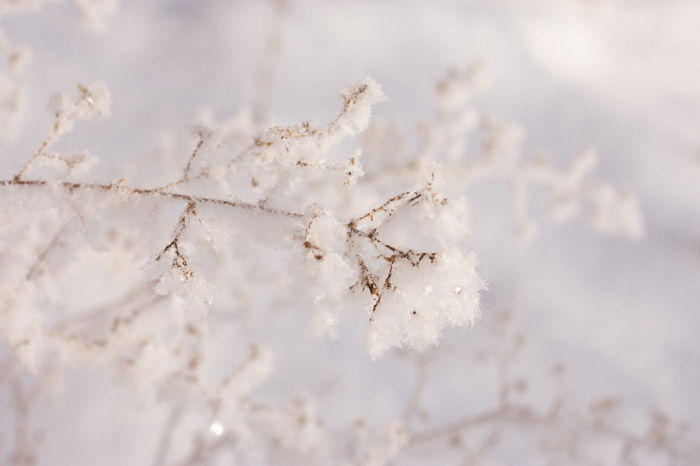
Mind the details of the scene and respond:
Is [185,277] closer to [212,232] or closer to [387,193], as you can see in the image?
[212,232]

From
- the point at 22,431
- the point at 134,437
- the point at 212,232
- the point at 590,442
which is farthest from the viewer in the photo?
the point at 134,437

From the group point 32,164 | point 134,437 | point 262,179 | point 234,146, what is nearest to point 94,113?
point 32,164

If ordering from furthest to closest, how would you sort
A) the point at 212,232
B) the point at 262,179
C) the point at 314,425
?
the point at 314,425
the point at 262,179
the point at 212,232

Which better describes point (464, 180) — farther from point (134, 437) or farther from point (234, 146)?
point (134, 437)

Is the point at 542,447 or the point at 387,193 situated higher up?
the point at 387,193

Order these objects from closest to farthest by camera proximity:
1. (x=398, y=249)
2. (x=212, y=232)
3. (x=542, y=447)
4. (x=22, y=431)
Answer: (x=398, y=249)
(x=212, y=232)
(x=22, y=431)
(x=542, y=447)

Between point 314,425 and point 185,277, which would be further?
point 314,425

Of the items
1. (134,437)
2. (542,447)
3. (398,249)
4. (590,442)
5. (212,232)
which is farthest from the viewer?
(134,437)

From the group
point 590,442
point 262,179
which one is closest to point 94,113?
point 262,179

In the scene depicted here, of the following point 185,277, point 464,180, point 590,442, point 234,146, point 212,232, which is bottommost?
point 185,277
